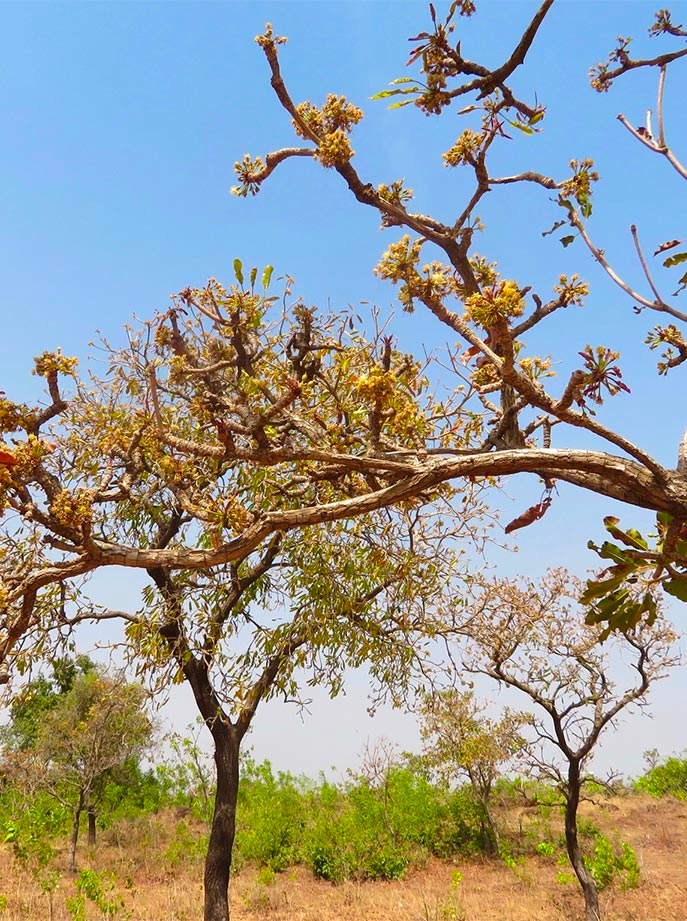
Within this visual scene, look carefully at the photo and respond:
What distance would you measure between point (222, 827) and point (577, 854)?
6864 millimetres

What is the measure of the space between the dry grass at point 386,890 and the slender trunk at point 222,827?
3434mm

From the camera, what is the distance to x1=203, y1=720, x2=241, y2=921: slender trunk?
9656 mm

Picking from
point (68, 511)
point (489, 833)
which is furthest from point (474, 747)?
point (68, 511)

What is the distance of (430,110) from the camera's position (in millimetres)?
3982

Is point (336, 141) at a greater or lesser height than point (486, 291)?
greater

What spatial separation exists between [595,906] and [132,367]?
1209 cm

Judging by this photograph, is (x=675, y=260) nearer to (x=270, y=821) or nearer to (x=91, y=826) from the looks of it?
(x=270, y=821)

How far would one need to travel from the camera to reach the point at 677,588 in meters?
3.95

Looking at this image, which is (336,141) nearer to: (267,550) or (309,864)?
(267,550)

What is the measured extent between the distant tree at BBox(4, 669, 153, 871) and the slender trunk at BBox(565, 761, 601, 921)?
10.5 m

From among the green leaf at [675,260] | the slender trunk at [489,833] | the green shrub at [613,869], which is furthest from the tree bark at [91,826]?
the green leaf at [675,260]

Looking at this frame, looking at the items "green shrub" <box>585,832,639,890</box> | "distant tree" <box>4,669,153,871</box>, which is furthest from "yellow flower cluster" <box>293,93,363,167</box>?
"distant tree" <box>4,669,153,871</box>

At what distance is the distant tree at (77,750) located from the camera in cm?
1909

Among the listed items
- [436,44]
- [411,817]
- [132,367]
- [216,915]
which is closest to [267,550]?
[132,367]
